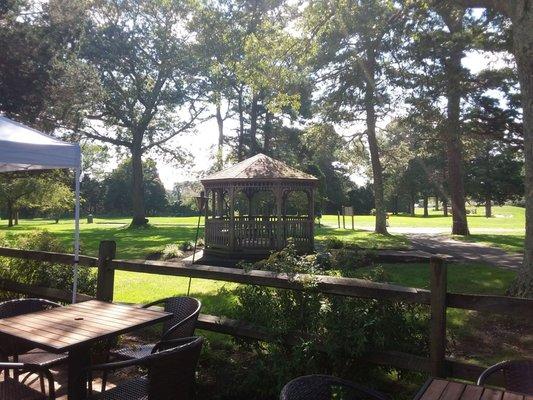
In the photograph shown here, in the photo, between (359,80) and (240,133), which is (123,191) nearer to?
(240,133)

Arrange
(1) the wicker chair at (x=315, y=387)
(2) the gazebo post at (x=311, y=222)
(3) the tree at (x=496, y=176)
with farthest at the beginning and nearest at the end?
1. (3) the tree at (x=496, y=176)
2. (2) the gazebo post at (x=311, y=222)
3. (1) the wicker chair at (x=315, y=387)

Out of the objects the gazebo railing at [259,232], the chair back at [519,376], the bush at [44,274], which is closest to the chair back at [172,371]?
the chair back at [519,376]

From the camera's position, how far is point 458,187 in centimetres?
2367

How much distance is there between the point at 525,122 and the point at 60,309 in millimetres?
8130

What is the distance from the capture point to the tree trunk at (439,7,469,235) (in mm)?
14399

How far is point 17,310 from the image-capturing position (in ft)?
13.9

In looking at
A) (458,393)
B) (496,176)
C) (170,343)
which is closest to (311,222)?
(170,343)

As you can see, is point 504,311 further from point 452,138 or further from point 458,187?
point 458,187

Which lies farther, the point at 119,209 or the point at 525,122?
the point at 119,209

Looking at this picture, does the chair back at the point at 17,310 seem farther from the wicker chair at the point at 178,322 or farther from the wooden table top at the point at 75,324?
the wicker chair at the point at 178,322

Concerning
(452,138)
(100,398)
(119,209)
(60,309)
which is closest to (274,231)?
(452,138)

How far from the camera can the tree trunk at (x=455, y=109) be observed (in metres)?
14.4

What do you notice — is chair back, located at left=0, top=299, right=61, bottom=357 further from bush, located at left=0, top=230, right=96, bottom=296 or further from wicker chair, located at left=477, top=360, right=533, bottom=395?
wicker chair, located at left=477, top=360, right=533, bottom=395

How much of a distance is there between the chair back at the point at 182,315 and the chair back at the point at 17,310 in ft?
3.87
